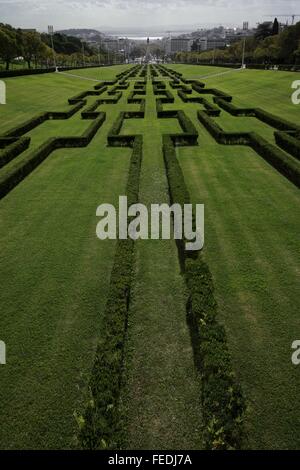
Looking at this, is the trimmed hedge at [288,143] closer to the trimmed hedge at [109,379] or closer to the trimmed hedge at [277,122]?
the trimmed hedge at [277,122]

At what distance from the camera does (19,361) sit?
24.6 ft

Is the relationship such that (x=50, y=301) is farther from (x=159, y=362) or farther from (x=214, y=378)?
(x=214, y=378)

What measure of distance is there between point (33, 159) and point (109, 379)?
1560 centimetres

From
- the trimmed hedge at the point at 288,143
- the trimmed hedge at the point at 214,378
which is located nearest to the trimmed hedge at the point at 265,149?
the trimmed hedge at the point at 288,143

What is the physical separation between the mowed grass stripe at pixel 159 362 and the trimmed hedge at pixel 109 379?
1.35 feet

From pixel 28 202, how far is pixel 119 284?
8.35 m

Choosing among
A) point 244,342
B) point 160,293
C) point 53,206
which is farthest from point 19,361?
point 53,206

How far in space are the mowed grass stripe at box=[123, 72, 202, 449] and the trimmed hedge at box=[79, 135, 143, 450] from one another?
0.41 m

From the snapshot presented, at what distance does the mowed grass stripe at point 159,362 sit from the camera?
20.0 feet

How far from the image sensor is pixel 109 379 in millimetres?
6262

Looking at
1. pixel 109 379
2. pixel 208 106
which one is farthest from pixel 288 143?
pixel 109 379

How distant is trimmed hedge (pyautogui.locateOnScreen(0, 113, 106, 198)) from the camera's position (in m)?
16.2
